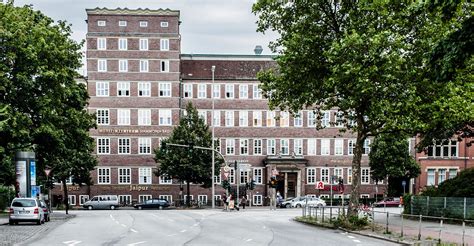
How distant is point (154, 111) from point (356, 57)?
53.8 m

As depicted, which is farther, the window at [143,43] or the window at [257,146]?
the window at [257,146]

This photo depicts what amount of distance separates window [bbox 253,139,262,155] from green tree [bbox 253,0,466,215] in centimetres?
4797

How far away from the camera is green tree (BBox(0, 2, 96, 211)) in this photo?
3719cm

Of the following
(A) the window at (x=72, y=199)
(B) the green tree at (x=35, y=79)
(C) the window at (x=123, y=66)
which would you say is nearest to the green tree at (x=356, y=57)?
(B) the green tree at (x=35, y=79)

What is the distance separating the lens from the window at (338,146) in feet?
Answer: 274

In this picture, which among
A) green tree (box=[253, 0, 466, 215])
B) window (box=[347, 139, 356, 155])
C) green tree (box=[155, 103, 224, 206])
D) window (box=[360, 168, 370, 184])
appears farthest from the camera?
window (box=[347, 139, 356, 155])

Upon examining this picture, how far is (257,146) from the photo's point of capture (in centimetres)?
8281

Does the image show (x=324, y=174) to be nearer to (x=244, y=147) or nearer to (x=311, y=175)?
(x=311, y=175)

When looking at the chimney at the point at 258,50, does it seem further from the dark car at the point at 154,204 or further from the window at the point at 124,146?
the dark car at the point at 154,204

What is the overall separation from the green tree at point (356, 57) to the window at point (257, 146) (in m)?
48.0

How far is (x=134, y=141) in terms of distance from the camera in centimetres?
8044

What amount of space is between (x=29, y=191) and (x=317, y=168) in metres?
48.6

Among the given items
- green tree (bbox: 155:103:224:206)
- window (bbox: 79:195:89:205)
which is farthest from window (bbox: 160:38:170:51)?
window (bbox: 79:195:89:205)

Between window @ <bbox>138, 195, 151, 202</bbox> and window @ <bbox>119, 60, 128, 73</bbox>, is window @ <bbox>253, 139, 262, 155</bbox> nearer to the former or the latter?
window @ <bbox>138, 195, 151, 202</bbox>
